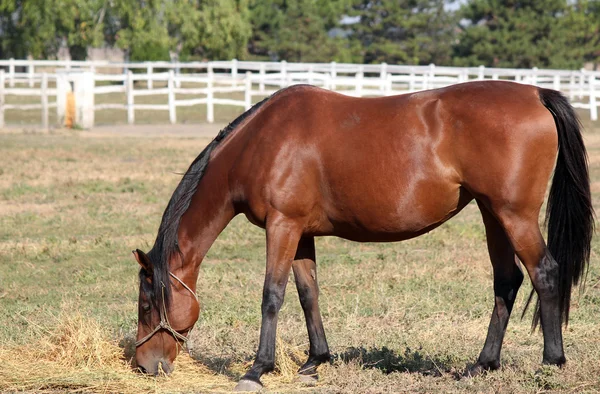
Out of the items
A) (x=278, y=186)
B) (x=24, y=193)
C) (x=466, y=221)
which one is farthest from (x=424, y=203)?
(x=24, y=193)

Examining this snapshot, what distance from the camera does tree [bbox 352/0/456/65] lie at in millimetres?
56094

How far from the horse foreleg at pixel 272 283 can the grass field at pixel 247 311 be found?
0.59 ft

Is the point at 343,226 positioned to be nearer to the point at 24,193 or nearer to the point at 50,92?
the point at 24,193

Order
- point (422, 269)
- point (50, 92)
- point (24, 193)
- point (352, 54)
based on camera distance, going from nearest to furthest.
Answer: point (422, 269), point (24, 193), point (50, 92), point (352, 54)

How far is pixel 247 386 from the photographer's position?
17.1 feet

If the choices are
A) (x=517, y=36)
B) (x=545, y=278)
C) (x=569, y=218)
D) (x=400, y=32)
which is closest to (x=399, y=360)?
(x=545, y=278)

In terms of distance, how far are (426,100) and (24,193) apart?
9.06 meters

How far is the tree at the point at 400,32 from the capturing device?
56.1m

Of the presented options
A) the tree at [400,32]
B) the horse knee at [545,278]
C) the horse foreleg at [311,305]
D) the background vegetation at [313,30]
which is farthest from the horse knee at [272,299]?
A: the tree at [400,32]

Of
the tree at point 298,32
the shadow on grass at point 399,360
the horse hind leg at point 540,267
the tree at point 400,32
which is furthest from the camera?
the tree at point 400,32

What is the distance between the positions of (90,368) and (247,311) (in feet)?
5.92

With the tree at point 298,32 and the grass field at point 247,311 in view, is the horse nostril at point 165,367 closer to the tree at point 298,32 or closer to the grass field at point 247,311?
the grass field at point 247,311

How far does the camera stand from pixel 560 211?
18.0 feet

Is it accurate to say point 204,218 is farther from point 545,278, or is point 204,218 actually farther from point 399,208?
point 545,278
